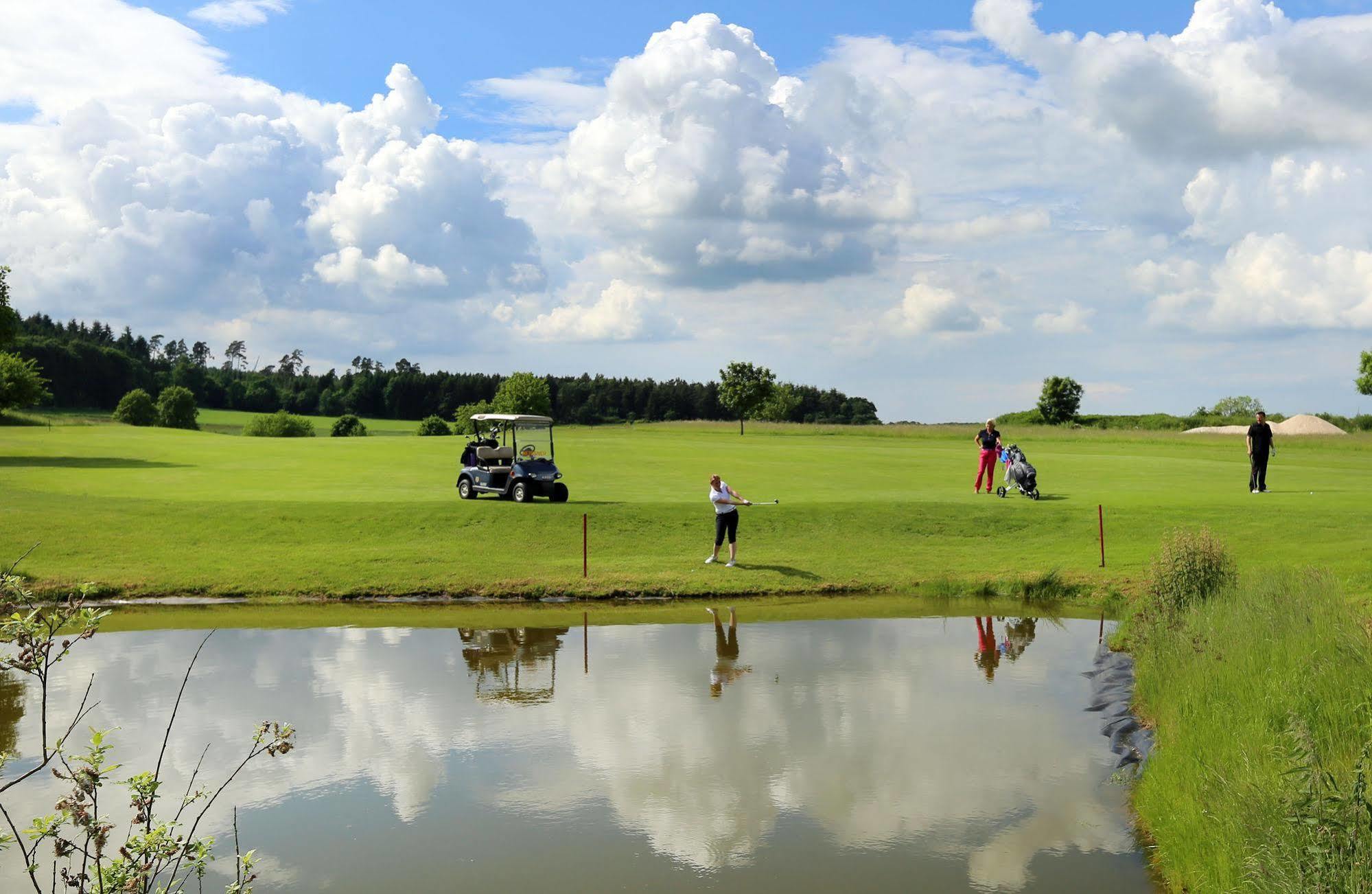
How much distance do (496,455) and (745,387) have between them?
78172mm

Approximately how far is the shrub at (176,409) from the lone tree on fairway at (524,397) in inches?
1364

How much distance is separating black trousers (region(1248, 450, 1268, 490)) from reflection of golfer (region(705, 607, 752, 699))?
19.7 m

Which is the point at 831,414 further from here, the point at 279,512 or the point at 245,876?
the point at 245,876

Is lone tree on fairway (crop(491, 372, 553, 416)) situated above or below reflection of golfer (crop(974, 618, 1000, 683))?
above

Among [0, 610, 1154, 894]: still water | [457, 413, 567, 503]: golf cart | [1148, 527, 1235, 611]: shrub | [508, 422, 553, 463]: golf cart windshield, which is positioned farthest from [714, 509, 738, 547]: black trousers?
[508, 422, 553, 463]: golf cart windshield

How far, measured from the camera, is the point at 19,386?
6131 centimetres

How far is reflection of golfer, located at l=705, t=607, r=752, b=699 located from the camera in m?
14.1

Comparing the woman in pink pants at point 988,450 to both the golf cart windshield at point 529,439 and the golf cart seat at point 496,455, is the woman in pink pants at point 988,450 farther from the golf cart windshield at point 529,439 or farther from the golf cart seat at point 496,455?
the golf cart seat at point 496,455

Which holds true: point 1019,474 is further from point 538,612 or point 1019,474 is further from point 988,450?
point 538,612

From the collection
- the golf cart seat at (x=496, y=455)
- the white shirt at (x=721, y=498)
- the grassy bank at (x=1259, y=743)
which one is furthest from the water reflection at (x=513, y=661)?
the golf cart seat at (x=496, y=455)

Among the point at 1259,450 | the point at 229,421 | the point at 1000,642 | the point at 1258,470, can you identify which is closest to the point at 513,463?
the point at 1000,642

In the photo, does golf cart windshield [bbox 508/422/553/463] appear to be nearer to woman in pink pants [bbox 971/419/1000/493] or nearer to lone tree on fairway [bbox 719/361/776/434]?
woman in pink pants [bbox 971/419/1000/493]

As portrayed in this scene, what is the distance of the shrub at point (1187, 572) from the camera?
15961mm

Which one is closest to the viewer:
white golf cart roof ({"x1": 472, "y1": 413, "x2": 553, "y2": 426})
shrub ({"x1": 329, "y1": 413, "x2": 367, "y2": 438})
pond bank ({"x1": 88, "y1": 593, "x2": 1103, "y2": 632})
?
pond bank ({"x1": 88, "y1": 593, "x2": 1103, "y2": 632})
